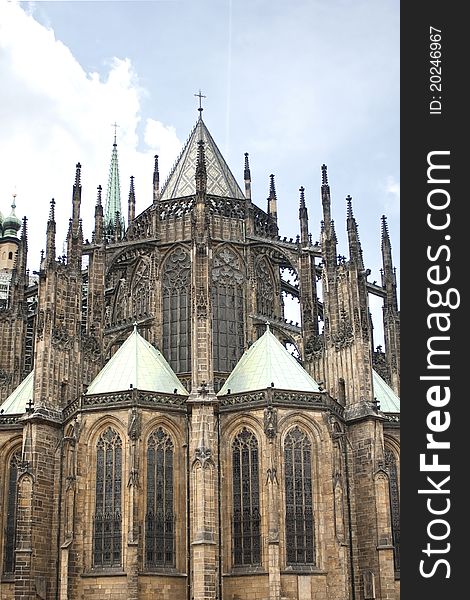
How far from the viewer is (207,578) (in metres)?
34.7

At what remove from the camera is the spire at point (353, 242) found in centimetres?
4225

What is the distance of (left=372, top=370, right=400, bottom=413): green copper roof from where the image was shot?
43031 mm

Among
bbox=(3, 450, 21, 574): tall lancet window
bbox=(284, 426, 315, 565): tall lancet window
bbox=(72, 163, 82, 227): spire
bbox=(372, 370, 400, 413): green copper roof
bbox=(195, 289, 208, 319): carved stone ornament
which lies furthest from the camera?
bbox=(72, 163, 82, 227): spire

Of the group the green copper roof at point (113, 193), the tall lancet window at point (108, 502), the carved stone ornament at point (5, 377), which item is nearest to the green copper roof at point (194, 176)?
the carved stone ornament at point (5, 377)

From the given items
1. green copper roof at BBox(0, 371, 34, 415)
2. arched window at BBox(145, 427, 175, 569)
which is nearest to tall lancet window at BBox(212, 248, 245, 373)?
arched window at BBox(145, 427, 175, 569)

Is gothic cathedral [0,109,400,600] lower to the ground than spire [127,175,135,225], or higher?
lower

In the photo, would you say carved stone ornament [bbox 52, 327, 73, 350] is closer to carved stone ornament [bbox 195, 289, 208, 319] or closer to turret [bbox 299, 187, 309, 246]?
carved stone ornament [bbox 195, 289, 208, 319]

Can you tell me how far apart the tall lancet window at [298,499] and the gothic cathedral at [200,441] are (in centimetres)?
6

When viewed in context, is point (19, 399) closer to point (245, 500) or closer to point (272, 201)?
point (245, 500)

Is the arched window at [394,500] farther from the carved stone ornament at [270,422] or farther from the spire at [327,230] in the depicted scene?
the spire at [327,230]

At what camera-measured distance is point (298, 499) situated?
122 ft

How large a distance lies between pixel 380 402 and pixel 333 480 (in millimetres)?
7120

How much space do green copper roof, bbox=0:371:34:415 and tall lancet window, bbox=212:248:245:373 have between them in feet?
30.0

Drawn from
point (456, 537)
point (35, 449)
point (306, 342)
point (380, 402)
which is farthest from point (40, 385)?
point (456, 537)
